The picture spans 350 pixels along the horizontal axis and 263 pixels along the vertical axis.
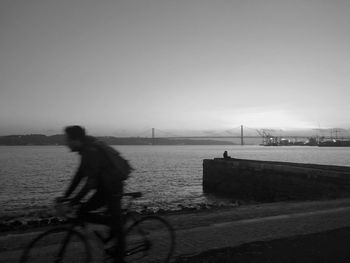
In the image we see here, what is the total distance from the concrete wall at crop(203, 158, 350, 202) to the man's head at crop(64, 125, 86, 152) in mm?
14645

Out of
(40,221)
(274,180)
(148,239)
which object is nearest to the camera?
(148,239)

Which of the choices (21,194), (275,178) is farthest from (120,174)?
(21,194)

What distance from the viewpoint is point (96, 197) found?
14.8ft

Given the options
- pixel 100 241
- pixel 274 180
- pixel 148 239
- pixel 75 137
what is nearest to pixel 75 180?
pixel 75 137

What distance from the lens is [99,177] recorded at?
4414 millimetres

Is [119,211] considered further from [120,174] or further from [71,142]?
[71,142]

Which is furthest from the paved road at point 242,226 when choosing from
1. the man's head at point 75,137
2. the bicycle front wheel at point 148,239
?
the man's head at point 75,137

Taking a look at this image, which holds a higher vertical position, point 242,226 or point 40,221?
point 242,226

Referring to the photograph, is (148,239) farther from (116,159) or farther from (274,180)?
(274,180)

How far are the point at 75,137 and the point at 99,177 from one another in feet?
1.78

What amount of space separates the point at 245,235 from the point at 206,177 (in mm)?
26871

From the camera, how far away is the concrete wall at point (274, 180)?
19.2 metres

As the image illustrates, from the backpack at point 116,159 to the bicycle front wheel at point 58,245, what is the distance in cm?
85

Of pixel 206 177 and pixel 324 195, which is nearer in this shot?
pixel 324 195
